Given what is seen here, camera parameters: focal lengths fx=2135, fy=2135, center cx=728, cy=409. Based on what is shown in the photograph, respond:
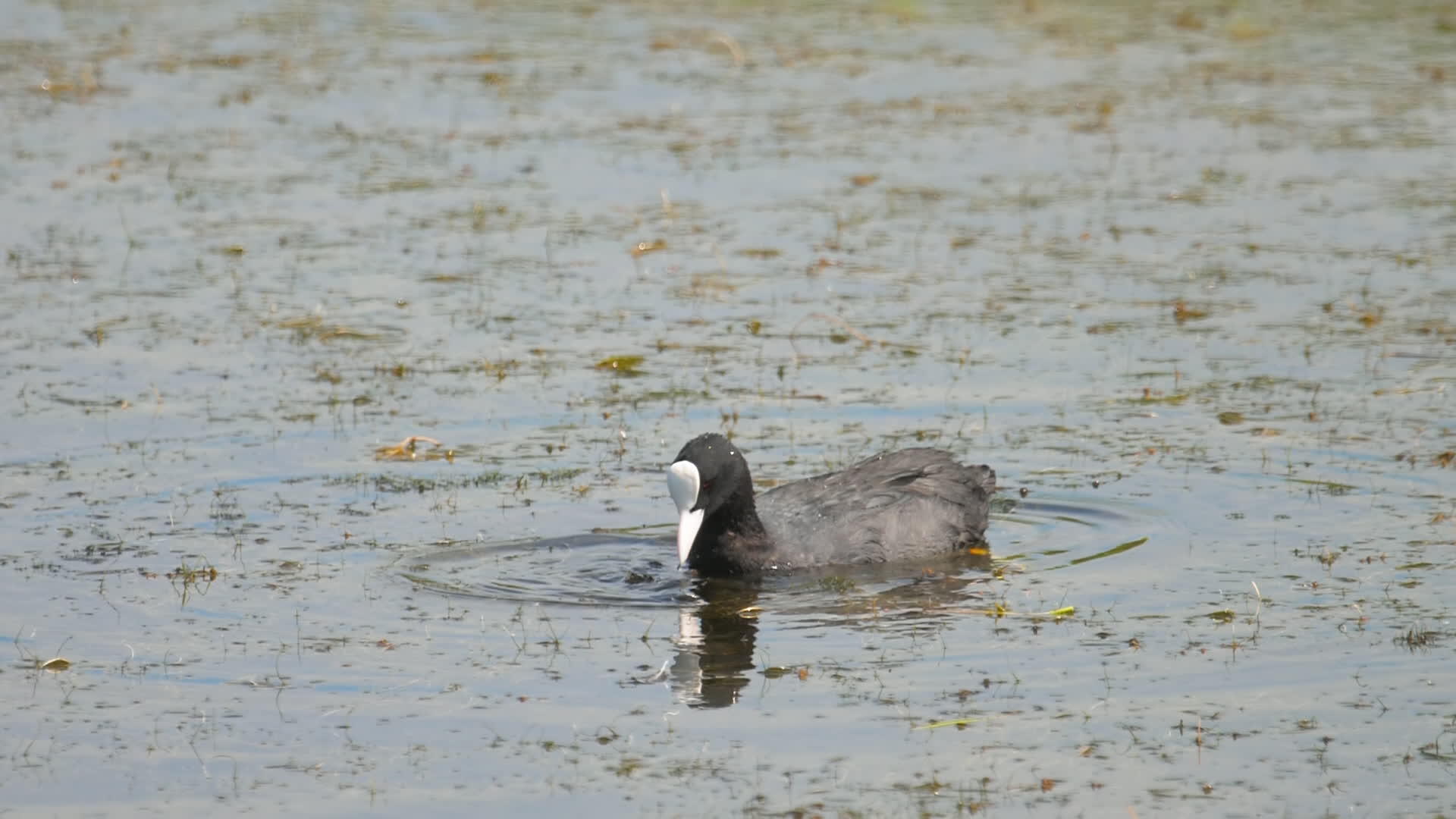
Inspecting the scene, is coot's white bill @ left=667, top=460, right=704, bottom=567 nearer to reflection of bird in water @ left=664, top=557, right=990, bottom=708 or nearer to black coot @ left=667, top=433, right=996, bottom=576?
black coot @ left=667, top=433, right=996, bottom=576

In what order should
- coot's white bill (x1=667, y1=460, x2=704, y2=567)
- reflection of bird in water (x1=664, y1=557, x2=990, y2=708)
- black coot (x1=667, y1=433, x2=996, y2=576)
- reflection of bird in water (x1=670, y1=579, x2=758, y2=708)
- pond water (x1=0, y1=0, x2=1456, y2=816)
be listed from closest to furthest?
pond water (x1=0, y1=0, x2=1456, y2=816) < reflection of bird in water (x1=670, y1=579, x2=758, y2=708) < reflection of bird in water (x1=664, y1=557, x2=990, y2=708) < coot's white bill (x1=667, y1=460, x2=704, y2=567) < black coot (x1=667, y1=433, x2=996, y2=576)

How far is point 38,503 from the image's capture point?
1161 cm

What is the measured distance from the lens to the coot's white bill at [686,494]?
34.2 ft

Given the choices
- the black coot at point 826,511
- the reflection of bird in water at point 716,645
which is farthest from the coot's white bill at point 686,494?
the reflection of bird in water at point 716,645

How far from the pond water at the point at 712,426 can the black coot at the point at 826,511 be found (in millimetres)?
229

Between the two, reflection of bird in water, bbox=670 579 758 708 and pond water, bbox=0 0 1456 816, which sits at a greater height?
pond water, bbox=0 0 1456 816

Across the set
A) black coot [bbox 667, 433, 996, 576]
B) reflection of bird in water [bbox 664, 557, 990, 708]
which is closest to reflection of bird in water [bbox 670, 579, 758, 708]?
reflection of bird in water [bbox 664, 557, 990, 708]

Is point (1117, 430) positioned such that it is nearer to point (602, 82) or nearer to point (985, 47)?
point (602, 82)

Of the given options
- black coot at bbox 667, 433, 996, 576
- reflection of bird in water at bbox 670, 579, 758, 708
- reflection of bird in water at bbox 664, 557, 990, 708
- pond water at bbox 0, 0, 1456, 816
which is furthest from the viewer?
black coot at bbox 667, 433, 996, 576

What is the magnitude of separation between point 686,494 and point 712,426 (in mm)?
2731

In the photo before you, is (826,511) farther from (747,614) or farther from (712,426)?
(712,426)

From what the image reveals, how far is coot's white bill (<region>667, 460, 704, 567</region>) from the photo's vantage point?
1043cm

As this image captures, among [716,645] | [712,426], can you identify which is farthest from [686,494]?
[712,426]

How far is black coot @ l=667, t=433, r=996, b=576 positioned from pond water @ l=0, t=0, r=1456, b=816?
229mm
